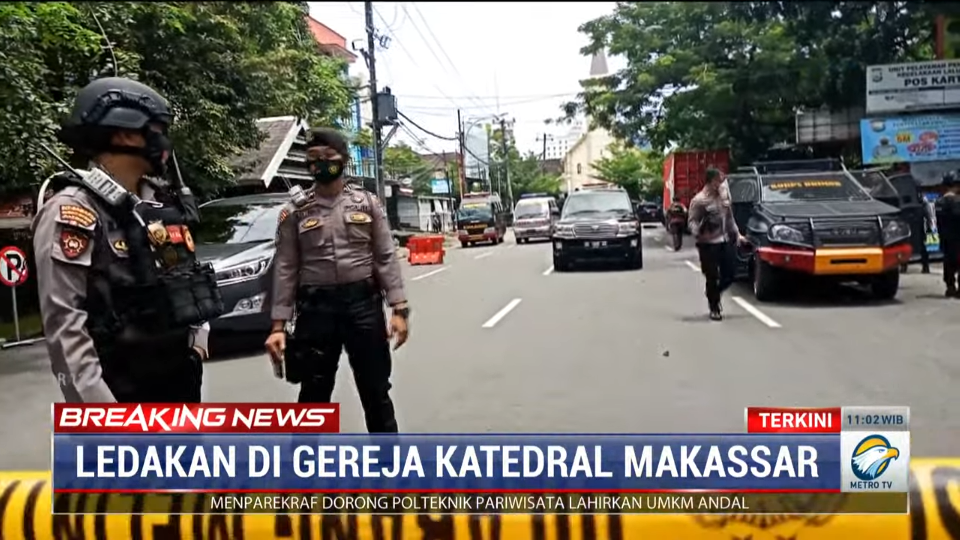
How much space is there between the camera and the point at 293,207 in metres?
2.55

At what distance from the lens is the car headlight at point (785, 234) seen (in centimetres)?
284

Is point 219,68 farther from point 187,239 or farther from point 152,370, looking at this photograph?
point 152,370

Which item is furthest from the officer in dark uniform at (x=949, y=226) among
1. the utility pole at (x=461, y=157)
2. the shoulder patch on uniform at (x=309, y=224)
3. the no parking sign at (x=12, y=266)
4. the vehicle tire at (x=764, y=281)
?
the no parking sign at (x=12, y=266)

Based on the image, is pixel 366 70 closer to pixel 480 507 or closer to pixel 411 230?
pixel 411 230

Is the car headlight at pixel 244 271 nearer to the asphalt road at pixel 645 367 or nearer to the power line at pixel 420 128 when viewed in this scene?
the asphalt road at pixel 645 367

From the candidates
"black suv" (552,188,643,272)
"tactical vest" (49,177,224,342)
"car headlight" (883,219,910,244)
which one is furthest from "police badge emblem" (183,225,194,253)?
"black suv" (552,188,643,272)

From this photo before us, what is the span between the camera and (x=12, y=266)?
4.95 m

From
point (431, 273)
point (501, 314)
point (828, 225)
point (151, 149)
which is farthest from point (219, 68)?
point (501, 314)

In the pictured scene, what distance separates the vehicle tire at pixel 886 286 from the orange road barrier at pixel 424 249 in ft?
5.11

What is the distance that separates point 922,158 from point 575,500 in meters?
1.73

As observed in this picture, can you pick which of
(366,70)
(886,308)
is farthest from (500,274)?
(366,70)

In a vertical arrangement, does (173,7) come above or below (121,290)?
above

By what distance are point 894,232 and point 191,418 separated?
2.27 meters

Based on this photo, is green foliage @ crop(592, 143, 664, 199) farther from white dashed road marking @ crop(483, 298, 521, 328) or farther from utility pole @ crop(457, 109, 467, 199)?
white dashed road marking @ crop(483, 298, 521, 328)
